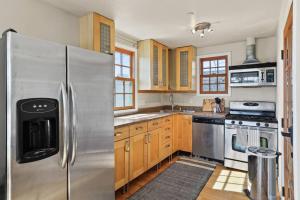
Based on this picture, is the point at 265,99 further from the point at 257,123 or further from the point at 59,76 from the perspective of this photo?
the point at 59,76

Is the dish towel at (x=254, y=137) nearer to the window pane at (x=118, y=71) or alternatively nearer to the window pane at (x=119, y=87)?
the window pane at (x=119, y=87)

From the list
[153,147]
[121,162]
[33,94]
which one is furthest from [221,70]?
[33,94]

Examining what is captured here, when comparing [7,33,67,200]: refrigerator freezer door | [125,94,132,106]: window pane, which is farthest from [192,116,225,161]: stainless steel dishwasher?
[7,33,67,200]: refrigerator freezer door

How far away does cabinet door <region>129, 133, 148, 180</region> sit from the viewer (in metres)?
2.59

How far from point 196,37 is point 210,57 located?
89 cm

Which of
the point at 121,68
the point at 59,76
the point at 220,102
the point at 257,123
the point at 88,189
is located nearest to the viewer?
the point at 59,76

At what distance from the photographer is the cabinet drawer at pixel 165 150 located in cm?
338

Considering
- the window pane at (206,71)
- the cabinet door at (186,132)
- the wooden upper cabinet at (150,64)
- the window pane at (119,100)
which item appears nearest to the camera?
the window pane at (119,100)

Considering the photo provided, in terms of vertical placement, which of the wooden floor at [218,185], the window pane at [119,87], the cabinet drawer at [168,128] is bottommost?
the wooden floor at [218,185]

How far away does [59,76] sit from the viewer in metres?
1.42

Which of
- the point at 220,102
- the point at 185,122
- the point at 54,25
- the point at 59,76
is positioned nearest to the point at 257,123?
the point at 220,102

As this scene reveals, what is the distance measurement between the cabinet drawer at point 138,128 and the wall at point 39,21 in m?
1.41

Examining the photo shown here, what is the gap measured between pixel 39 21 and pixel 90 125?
4.68 feet

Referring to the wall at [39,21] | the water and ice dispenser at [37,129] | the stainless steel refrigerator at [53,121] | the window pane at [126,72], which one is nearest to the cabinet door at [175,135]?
the window pane at [126,72]
